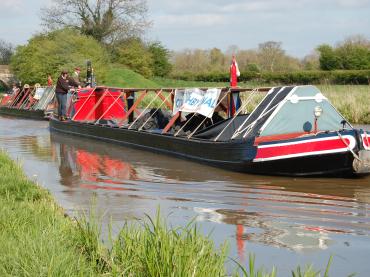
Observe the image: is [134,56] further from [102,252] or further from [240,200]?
[102,252]

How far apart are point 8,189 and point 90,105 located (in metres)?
12.7

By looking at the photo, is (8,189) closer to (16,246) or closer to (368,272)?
(16,246)

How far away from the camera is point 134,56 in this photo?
59969mm

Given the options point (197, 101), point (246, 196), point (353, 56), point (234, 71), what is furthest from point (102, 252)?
point (353, 56)

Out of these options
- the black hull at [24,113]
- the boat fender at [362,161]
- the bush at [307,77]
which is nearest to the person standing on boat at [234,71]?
the boat fender at [362,161]

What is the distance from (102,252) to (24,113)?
2581 centimetres

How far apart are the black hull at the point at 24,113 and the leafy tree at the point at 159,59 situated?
1386 inches

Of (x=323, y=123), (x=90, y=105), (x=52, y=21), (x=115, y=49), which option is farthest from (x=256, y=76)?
(x=323, y=123)

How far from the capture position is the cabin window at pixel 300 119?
10695mm

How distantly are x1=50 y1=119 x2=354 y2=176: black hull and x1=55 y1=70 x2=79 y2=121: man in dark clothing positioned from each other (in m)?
6.25

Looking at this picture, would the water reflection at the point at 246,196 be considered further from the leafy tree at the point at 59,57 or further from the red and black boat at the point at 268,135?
the leafy tree at the point at 59,57

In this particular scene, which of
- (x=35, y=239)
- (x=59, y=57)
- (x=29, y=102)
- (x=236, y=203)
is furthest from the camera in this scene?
(x=59, y=57)

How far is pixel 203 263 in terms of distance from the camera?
3.98 metres

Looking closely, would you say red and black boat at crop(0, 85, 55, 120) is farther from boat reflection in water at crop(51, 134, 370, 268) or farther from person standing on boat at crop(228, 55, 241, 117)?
boat reflection in water at crop(51, 134, 370, 268)
